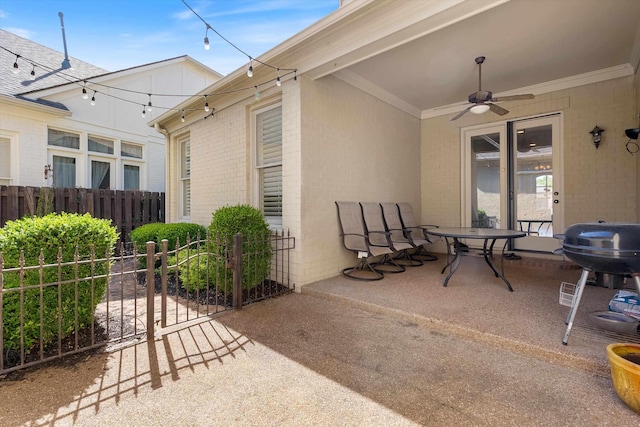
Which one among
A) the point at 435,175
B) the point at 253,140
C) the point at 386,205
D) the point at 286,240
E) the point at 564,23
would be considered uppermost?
the point at 564,23

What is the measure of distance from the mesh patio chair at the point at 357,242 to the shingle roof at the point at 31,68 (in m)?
6.73

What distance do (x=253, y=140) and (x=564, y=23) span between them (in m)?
4.12

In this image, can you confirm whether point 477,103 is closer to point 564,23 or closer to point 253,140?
point 564,23

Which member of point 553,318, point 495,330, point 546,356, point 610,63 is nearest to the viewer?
point 546,356

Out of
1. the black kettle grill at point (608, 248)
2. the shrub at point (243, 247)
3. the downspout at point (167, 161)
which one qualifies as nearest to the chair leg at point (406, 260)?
the shrub at point (243, 247)

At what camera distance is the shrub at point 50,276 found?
2.10 metres

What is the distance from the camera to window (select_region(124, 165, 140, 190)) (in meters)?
7.94

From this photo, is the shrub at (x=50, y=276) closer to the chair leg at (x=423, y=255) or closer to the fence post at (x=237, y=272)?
the fence post at (x=237, y=272)

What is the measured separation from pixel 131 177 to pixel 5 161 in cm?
243

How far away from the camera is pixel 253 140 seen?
471 centimetres

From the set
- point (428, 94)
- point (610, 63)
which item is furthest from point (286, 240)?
point (610, 63)

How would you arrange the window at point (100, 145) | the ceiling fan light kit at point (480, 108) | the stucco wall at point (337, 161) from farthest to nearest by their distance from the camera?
the window at point (100, 145) → the ceiling fan light kit at point (480, 108) → the stucco wall at point (337, 161)

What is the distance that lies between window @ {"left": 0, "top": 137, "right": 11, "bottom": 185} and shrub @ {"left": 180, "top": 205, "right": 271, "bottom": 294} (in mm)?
5340

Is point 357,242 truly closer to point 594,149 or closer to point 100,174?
point 594,149
